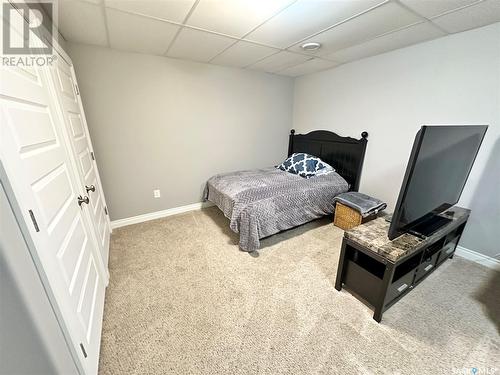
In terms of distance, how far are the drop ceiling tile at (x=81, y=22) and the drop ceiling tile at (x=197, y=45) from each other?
637 mm

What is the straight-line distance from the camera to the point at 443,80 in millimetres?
2043

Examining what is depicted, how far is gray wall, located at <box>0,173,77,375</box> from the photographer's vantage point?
65cm

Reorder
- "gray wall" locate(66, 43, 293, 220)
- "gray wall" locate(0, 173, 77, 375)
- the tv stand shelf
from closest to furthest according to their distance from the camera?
"gray wall" locate(0, 173, 77, 375), the tv stand shelf, "gray wall" locate(66, 43, 293, 220)

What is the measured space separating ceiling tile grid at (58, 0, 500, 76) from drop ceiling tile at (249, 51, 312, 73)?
6cm

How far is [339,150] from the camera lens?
10.2ft

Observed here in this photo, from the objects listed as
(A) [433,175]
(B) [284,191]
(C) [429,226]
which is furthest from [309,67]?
(C) [429,226]

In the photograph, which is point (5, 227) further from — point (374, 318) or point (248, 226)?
point (374, 318)

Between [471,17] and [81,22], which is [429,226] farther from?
[81,22]

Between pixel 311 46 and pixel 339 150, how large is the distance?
58.7 inches

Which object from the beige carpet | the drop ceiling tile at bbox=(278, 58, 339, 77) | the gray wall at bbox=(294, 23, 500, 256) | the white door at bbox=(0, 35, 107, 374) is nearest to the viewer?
the white door at bbox=(0, 35, 107, 374)

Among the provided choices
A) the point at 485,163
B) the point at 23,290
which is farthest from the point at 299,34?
the point at 23,290

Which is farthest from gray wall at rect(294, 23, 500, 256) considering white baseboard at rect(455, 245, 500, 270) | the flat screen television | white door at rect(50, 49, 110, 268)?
white door at rect(50, 49, 110, 268)

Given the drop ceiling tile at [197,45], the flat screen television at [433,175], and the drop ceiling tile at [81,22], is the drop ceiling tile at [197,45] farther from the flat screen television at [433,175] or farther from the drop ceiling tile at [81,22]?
the flat screen television at [433,175]

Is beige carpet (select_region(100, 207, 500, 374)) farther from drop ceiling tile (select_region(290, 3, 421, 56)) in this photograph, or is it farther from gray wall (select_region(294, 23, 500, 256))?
drop ceiling tile (select_region(290, 3, 421, 56))
